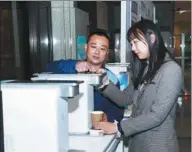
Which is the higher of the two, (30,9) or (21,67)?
(30,9)

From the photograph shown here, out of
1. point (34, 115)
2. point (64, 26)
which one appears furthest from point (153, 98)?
point (64, 26)

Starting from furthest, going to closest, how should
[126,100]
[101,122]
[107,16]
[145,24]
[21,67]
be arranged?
1. [107,16]
2. [21,67]
3. [126,100]
4. [101,122]
5. [145,24]

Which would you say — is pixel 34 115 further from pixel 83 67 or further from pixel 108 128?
pixel 83 67

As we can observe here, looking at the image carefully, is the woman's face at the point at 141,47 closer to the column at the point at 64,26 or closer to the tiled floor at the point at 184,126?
the column at the point at 64,26

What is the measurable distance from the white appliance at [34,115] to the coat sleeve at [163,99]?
50 centimetres

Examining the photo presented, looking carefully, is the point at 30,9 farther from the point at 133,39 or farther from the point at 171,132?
the point at 171,132

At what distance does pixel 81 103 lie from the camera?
64.8 inches

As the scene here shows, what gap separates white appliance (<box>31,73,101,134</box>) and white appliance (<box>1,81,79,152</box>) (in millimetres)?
406

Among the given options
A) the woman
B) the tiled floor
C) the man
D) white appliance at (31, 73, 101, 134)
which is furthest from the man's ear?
the tiled floor

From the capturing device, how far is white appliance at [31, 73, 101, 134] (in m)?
1.62

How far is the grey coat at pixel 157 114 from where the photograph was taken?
4.96ft

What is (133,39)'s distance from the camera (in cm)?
162

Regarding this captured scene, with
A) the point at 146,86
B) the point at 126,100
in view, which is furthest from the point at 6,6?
the point at 146,86

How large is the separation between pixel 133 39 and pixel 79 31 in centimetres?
242
